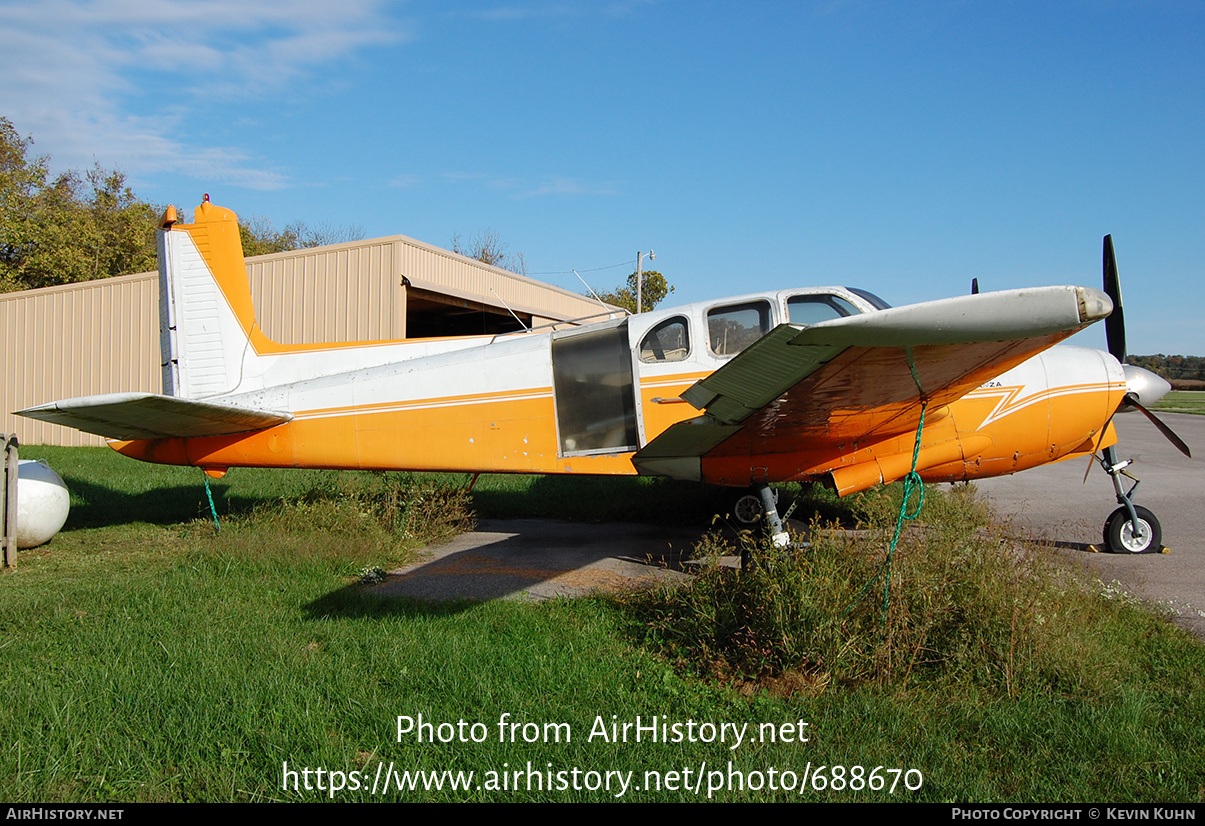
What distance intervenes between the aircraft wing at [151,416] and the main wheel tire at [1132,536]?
333 inches

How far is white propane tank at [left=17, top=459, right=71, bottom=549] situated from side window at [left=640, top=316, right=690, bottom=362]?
6.35 metres

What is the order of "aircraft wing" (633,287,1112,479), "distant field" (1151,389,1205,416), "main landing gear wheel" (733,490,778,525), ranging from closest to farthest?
1. "aircraft wing" (633,287,1112,479)
2. "main landing gear wheel" (733,490,778,525)
3. "distant field" (1151,389,1205,416)

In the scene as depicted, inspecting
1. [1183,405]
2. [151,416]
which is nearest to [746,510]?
[151,416]

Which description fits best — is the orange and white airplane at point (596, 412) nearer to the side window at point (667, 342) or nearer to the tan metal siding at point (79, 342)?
the side window at point (667, 342)

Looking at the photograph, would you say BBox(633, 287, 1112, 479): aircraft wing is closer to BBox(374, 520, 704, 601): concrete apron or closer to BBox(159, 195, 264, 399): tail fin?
BBox(374, 520, 704, 601): concrete apron

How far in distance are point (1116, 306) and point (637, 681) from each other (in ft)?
22.6

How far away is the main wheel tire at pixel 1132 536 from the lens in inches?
285

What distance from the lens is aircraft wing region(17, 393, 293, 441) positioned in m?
5.87

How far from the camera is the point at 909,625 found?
404 centimetres

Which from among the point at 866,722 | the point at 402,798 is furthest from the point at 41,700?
the point at 866,722

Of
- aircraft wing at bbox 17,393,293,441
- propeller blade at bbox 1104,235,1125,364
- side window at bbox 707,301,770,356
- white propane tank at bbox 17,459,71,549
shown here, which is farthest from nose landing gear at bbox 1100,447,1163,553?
white propane tank at bbox 17,459,71,549

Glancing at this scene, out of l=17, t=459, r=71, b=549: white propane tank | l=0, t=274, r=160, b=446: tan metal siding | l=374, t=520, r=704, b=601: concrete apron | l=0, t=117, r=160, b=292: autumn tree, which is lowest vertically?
l=374, t=520, r=704, b=601: concrete apron

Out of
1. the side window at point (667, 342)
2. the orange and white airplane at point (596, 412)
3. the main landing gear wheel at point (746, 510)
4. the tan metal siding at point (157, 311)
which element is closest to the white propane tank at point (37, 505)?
the orange and white airplane at point (596, 412)
